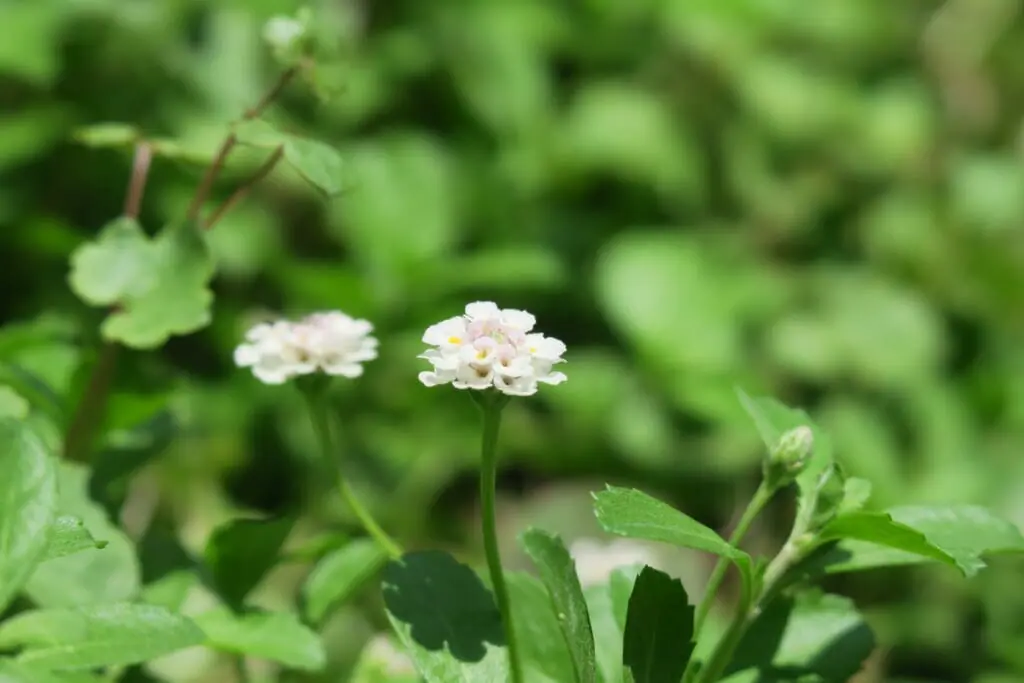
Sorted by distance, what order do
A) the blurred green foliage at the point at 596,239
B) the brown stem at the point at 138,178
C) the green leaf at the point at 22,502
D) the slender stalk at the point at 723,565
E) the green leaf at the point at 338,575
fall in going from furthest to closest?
the blurred green foliage at the point at 596,239 < the brown stem at the point at 138,178 < the green leaf at the point at 338,575 < the slender stalk at the point at 723,565 < the green leaf at the point at 22,502

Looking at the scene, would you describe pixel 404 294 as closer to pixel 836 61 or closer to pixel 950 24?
pixel 836 61

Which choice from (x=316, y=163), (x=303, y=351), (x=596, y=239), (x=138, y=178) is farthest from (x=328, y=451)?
(x=596, y=239)

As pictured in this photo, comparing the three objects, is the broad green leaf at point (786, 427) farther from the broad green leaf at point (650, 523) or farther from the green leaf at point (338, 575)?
the green leaf at point (338, 575)

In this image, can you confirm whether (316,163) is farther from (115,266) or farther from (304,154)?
(115,266)

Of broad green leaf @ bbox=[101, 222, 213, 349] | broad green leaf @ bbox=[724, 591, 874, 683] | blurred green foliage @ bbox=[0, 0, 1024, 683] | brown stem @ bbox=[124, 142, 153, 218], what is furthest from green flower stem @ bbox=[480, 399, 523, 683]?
blurred green foliage @ bbox=[0, 0, 1024, 683]

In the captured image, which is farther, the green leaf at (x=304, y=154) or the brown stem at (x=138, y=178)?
the brown stem at (x=138, y=178)

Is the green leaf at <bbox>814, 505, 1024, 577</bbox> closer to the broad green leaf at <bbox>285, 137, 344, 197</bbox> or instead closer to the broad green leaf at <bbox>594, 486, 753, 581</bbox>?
the broad green leaf at <bbox>594, 486, 753, 581</bbox>

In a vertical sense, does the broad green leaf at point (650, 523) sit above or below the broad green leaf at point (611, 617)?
above

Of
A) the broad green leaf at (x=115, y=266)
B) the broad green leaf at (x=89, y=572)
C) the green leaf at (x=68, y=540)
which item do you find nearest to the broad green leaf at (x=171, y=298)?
the broad green leaf at (x=115, y=266)
